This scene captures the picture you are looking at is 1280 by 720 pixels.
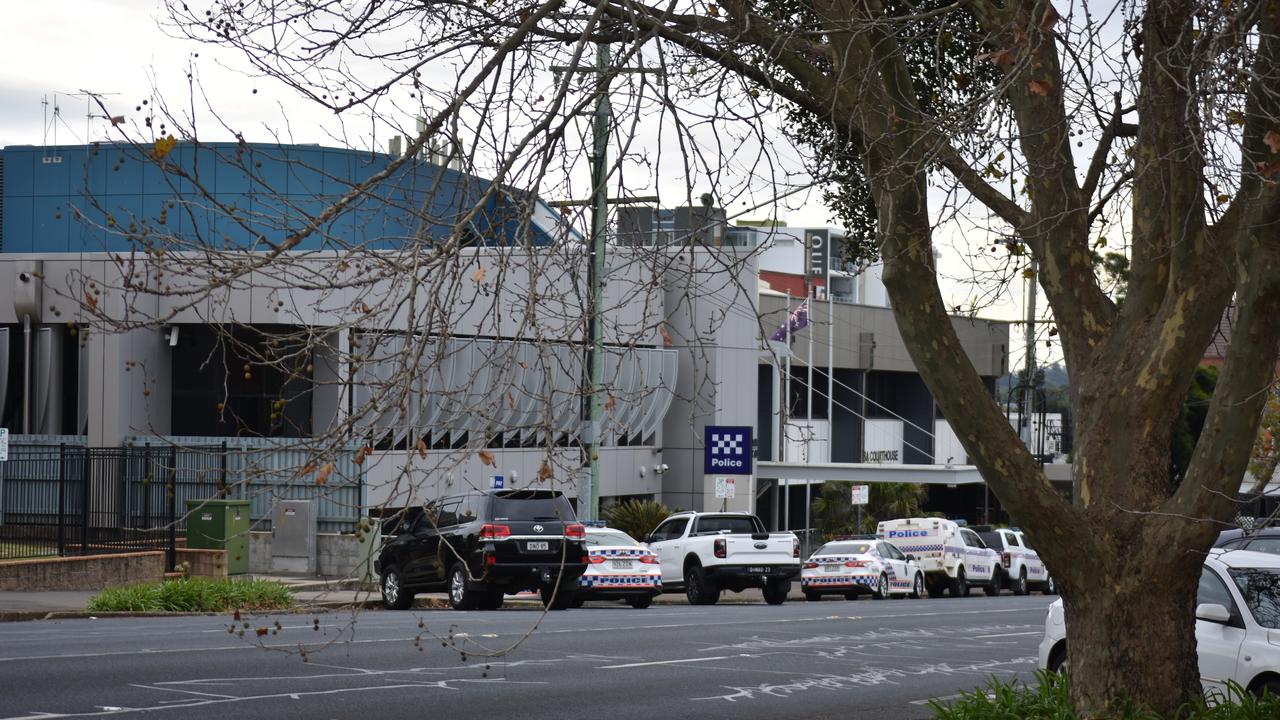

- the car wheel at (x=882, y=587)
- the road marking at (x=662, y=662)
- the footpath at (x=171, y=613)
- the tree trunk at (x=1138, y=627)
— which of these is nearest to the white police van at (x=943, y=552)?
the car wheel at (x=882, y=587)

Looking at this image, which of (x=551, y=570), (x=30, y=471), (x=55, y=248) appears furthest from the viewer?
(x=55, y=248)

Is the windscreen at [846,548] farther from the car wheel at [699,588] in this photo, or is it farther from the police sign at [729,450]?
the car wheel at [699,588]

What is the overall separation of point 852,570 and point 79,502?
15.5 meters

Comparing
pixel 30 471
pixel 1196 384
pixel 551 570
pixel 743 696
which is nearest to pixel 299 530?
pixel 30 471

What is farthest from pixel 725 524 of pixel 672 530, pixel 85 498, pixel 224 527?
pixel 85 498

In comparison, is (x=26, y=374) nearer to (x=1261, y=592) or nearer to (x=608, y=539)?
(x=608, y=539)

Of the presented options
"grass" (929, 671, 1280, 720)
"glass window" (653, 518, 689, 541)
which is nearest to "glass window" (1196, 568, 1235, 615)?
"grass" (929, 671, 1280, 720)

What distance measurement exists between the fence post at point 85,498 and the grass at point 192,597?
3.09 metres

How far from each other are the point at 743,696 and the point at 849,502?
38.4m

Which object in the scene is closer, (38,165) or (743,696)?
(743,696)

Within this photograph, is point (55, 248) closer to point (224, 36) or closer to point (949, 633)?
point (949, 633)

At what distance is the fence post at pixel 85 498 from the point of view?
84.7ft

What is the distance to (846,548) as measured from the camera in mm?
33406

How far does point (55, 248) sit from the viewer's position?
5003cm
